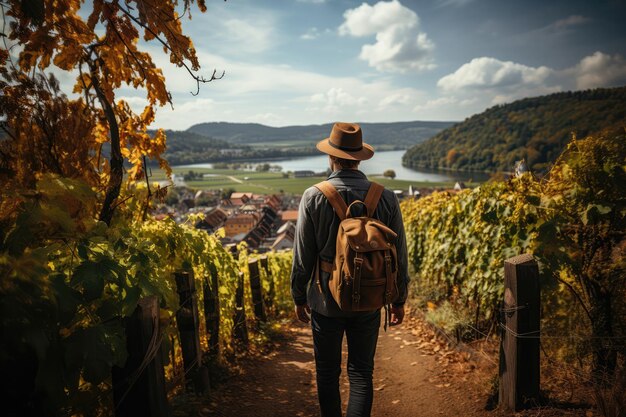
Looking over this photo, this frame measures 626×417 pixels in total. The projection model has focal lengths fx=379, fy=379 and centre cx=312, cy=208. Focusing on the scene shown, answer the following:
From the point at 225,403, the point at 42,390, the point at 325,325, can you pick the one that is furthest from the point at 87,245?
the point at 225,403

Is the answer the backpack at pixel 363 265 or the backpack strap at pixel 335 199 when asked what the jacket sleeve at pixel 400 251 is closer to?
the backpack at pixel 363 265

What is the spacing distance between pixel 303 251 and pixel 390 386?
2.23 metres

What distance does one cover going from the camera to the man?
2.37 metres

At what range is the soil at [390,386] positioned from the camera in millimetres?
3090

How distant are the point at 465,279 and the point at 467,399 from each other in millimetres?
2488

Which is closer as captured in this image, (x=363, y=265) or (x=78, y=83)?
(x=363, y=265)

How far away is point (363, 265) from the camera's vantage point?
217 centimetres

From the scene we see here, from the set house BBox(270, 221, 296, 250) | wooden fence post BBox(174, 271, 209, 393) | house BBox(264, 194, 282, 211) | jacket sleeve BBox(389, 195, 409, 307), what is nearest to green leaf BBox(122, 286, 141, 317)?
wooden fence post BBox(174, 271, 209, 393)

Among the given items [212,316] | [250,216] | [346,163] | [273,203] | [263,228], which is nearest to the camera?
[346,163]

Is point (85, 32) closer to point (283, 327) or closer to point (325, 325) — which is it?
point (325, 325)

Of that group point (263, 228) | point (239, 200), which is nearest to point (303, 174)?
point (239, 200)

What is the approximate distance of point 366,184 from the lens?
245cm

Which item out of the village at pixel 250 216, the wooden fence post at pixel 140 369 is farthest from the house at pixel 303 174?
the wooden fence post at pixel 140 369

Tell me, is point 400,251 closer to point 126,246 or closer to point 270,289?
point 126,246
